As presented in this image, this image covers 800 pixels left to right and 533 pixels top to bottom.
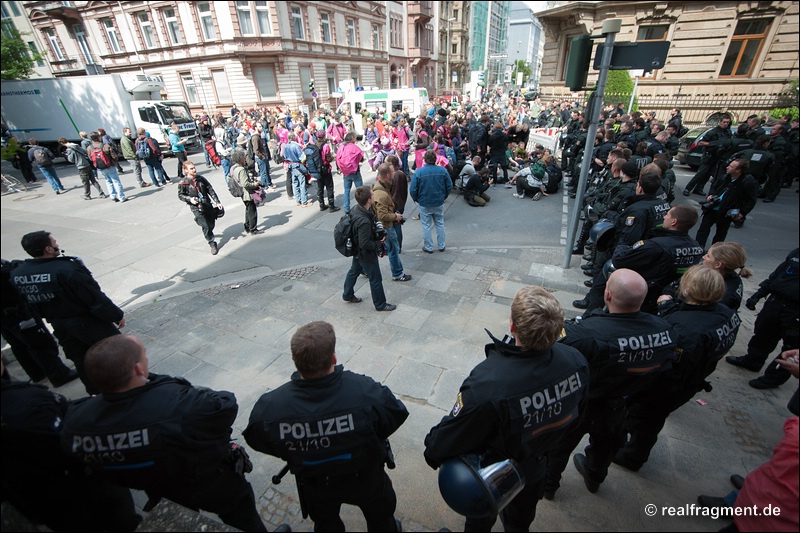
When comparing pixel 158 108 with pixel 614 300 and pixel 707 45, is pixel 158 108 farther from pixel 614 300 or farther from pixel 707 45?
pixel 707 45

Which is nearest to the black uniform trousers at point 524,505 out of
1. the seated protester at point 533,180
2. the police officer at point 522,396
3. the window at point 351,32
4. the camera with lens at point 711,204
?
the police officer at point 522,396

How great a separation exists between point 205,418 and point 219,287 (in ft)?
15.1

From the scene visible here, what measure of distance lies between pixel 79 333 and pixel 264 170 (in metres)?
9.09

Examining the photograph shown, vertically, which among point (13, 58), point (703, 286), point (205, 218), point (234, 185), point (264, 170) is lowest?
point (264, 170)

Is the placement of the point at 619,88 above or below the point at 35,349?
above

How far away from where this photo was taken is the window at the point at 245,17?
2548 cm

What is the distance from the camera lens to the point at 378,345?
448 centimetres

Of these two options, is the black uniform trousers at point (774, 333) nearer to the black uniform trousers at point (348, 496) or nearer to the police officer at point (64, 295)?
the black uniform trousers at point (348, 496)

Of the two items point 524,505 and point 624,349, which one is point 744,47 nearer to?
point 624,349

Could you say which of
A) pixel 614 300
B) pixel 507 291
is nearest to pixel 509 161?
pixel 507 291

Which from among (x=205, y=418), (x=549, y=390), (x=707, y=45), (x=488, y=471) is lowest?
(x=488, y=471)

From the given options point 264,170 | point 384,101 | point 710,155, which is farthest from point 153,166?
point 710,155

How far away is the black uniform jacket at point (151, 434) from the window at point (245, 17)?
31.0 meters

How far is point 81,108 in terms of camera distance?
18.2 m
